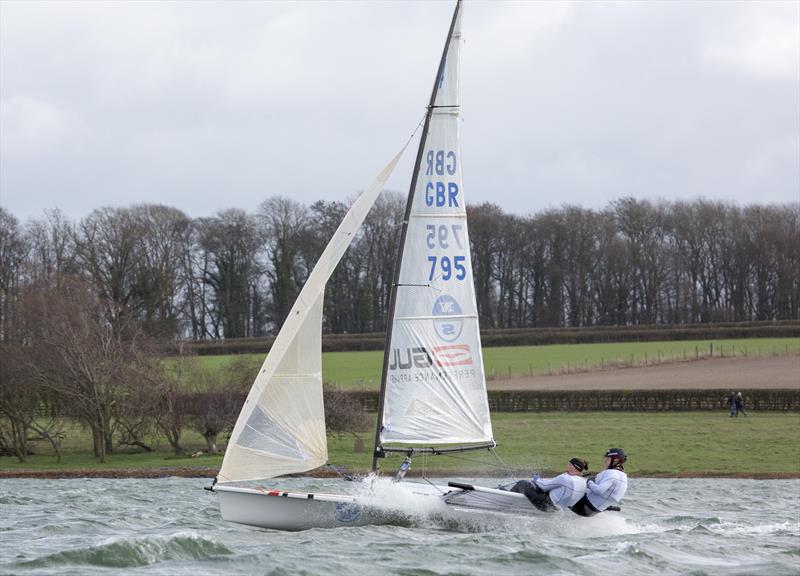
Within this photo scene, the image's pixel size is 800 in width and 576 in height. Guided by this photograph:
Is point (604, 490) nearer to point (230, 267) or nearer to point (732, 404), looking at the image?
point (732, 404)

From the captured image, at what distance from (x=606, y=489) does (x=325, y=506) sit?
14.5 ft

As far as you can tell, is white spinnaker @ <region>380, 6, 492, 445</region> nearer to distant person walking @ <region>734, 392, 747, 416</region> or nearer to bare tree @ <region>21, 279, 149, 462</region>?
bare tree @ <region>21, 279, 149, 462</region>

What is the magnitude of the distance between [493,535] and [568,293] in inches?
3493

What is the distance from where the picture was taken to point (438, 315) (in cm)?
2120

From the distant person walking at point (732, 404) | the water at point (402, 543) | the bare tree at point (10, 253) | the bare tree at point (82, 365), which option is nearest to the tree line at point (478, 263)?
the bare tree at point (10, 253)

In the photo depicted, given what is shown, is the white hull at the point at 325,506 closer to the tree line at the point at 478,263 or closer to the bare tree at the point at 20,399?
the bare tree at the point at 20,399

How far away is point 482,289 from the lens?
104000mm

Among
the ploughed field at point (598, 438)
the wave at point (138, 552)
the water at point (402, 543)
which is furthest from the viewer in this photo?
the ploughed field at point (598, 438)

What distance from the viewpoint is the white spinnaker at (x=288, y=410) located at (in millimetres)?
19766

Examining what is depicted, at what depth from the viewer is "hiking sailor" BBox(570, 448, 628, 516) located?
1958cm

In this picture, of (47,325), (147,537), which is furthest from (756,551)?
(47,325)

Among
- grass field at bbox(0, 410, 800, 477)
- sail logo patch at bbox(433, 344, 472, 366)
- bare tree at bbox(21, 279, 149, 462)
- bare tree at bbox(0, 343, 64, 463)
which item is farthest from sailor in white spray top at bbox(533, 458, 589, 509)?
bare tree at bbox(0, 343, 64, 463)

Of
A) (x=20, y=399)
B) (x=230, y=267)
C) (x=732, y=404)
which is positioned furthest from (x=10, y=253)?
(x=732, y=404)

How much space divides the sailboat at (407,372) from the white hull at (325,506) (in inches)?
0.8
